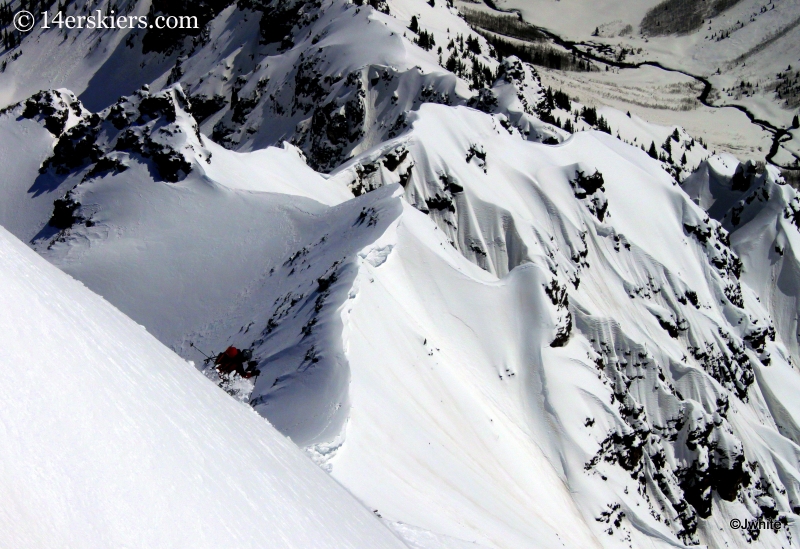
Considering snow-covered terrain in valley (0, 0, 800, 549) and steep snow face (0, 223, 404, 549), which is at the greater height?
steep snow face (0, 223, 404, 549)

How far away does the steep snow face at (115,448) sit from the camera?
624cm

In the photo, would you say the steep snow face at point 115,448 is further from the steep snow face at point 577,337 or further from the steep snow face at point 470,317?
the steep snow face at point 577,337

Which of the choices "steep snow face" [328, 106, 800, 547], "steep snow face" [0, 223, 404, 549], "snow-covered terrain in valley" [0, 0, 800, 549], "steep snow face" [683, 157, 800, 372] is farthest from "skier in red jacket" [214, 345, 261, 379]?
"steep snow face" [683, 157, 800, 372]

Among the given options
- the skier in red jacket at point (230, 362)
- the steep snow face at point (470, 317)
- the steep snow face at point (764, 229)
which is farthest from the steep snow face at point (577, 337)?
the steep snow face at point (764, 229)

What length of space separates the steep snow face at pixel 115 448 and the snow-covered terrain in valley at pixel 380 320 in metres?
0.04

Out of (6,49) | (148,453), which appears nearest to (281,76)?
(6,49)

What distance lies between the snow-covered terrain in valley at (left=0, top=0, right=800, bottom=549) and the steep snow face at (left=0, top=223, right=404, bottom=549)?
0.04m

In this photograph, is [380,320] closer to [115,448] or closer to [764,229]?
[115,448]

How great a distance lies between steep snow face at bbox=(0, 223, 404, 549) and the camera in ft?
20.5

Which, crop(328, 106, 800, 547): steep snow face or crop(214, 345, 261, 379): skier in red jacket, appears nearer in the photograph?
crop(214, 345, 261, 379): skier in red jacket

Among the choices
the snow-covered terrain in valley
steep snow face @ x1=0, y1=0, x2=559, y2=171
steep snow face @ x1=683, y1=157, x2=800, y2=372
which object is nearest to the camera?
the snow-covered terrain in valley

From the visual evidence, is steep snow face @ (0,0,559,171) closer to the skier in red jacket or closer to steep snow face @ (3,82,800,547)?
steep snow face @ (3,82,800,547)

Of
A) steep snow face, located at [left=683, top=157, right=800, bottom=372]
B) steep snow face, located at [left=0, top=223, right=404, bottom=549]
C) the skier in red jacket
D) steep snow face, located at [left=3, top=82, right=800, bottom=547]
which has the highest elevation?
→ steep snow face, located at [left=0, top=223, right=404, bottom=549]

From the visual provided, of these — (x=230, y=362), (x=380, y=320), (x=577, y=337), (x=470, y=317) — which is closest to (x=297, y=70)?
(x=577, y=337)
